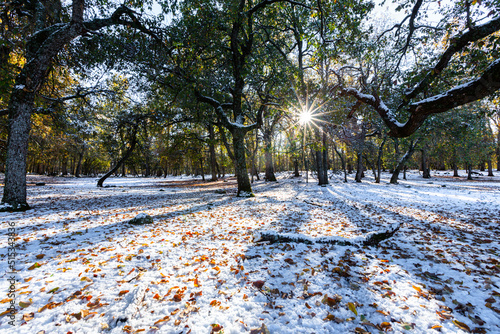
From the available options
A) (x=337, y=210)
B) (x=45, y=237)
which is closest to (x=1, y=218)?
(x=45, y=237)

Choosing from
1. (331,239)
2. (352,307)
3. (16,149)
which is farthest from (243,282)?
(16,149)

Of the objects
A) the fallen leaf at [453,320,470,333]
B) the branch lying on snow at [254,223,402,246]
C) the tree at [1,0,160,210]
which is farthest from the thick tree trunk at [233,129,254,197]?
the fallen leaf at [453,320,470,333]

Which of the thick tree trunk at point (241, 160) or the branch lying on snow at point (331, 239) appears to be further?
the thick tree trunk at point (241, 160)

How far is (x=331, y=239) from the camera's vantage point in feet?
13.6

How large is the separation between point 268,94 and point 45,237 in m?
12.1

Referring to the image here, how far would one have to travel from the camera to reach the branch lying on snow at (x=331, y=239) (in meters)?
4.09

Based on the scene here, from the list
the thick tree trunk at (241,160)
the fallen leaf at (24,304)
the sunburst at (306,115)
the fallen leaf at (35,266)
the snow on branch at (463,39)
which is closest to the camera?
the fallen leaf at (24,304)

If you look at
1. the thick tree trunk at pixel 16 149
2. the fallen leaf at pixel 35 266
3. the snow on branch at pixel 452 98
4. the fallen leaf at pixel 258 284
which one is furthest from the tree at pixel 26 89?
the snow on branch at pixel 452 98

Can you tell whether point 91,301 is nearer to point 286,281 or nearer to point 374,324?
point 286,281

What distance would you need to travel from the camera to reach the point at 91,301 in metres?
2.37

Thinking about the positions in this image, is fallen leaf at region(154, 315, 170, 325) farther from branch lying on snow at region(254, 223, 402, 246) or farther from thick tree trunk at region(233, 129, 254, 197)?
thick tree trunk at region(233, 129, 254, 197)

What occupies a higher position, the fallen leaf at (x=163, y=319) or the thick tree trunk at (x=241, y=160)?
the thick tree trunk at (x=241, y=160)

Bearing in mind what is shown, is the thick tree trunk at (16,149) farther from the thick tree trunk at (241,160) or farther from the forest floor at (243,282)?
the thick tree trunk at (241,160)

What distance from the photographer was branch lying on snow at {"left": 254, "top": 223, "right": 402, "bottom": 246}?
13.4 feet
